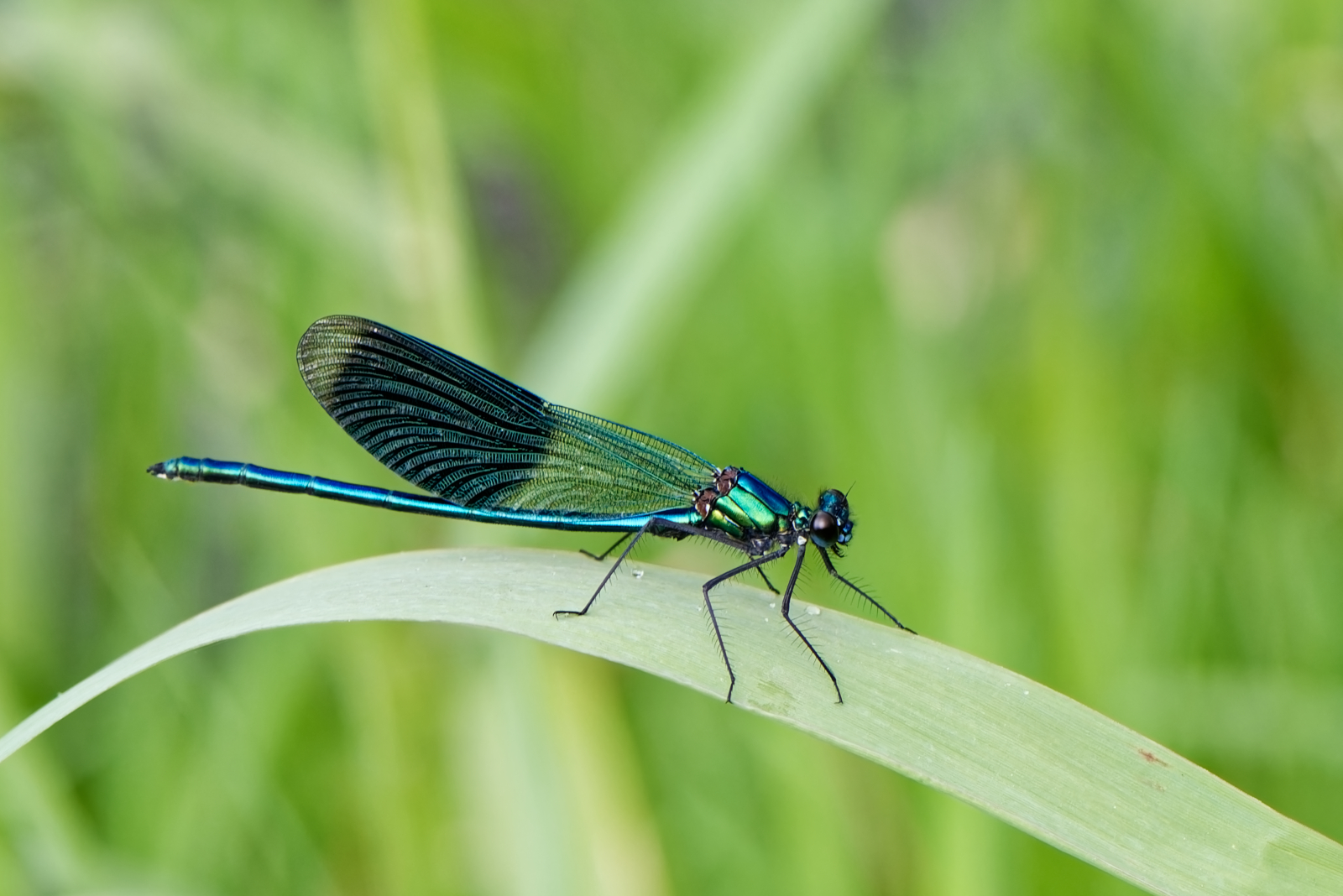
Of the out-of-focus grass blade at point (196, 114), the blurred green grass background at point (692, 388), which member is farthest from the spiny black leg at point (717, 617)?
the out-of-focus grass blade at point (196, 114)

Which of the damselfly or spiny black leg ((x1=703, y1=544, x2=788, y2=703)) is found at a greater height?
the damselfly

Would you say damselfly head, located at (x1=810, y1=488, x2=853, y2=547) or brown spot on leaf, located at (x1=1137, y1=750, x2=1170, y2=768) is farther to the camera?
damselfly head, located at (x1=810, y1=488, x2=853, y2=547)

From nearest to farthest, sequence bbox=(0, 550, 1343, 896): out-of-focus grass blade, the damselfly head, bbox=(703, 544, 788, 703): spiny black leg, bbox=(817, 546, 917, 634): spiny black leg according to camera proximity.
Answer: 1. bbox=(0, 550, 1343, 896): out-of-focus grass blade
2. bbox=(703, 544, 788, 703): spiny black leg
3. bbox=(817, 546, 917, 634): spiny black leg
4. the damselfly head

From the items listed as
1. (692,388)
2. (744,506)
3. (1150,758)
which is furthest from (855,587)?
(692,388)

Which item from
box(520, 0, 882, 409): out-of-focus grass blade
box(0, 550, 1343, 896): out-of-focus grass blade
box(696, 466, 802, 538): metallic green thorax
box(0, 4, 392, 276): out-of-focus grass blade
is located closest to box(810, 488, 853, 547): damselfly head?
box(696, 466, 802, 538): metallic green thorax

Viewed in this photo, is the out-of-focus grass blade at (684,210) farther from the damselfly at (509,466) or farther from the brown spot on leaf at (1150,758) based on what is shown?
the brown spot on leaf at (1150,758)

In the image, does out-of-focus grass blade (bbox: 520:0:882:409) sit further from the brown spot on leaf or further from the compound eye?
the brown spot on leaf

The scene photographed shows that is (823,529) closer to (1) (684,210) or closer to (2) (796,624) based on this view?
(2) (796,624)
